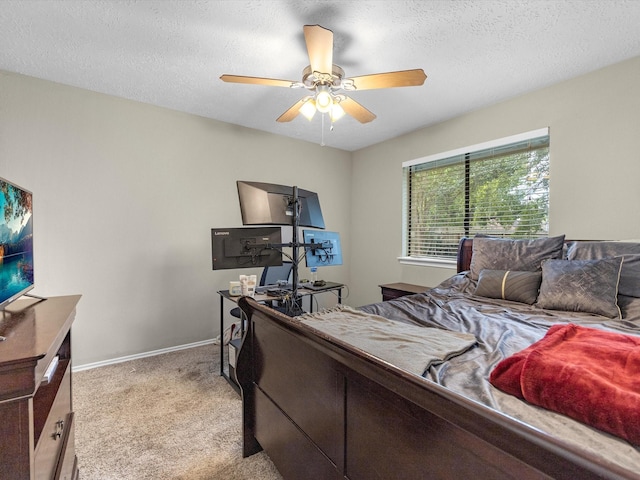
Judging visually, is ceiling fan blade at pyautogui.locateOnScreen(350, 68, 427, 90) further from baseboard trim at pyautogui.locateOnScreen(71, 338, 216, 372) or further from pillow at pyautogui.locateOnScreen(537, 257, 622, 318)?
baseboard trim at pyautogui.locateOnScreen(71, 338, 216, 372)

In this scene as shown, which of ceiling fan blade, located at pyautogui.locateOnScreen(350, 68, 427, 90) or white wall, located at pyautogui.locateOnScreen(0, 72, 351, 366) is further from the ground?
ceiling fan blade, located at pyautogui.locateOnScreen(350, 68, 427, 90)

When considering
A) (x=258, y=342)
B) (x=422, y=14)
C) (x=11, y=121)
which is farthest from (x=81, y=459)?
(x=422, y=14)

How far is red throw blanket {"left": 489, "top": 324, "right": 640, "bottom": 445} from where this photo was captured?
692 mm

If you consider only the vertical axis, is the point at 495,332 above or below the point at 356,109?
below

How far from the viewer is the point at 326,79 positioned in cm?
191

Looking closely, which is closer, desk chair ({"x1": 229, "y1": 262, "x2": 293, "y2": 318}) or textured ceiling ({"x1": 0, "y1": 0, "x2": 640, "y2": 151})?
textured ceiling ({"x1": 0, "y1": 0, "x2": 640, "y2": 151})

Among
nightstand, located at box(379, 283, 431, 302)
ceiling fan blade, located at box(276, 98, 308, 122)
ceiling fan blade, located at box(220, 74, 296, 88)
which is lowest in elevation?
nightstand, located at box(379, 283, 431, 302)

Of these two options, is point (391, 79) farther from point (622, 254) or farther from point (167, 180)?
point (167, 180)

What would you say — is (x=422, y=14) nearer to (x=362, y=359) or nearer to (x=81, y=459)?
(x=362, y=359)

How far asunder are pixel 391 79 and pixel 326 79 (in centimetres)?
40

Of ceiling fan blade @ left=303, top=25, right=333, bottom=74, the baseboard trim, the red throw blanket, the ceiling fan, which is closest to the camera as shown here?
the red throw blanket

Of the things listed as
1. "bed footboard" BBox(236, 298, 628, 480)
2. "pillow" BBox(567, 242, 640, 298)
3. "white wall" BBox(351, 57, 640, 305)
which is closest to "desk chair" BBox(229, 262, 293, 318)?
"bed footboard" BBox(236, 298, 628, 480)

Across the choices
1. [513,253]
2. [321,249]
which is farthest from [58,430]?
[513,253]

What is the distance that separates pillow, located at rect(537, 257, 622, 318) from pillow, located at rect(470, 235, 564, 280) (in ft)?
0.75
